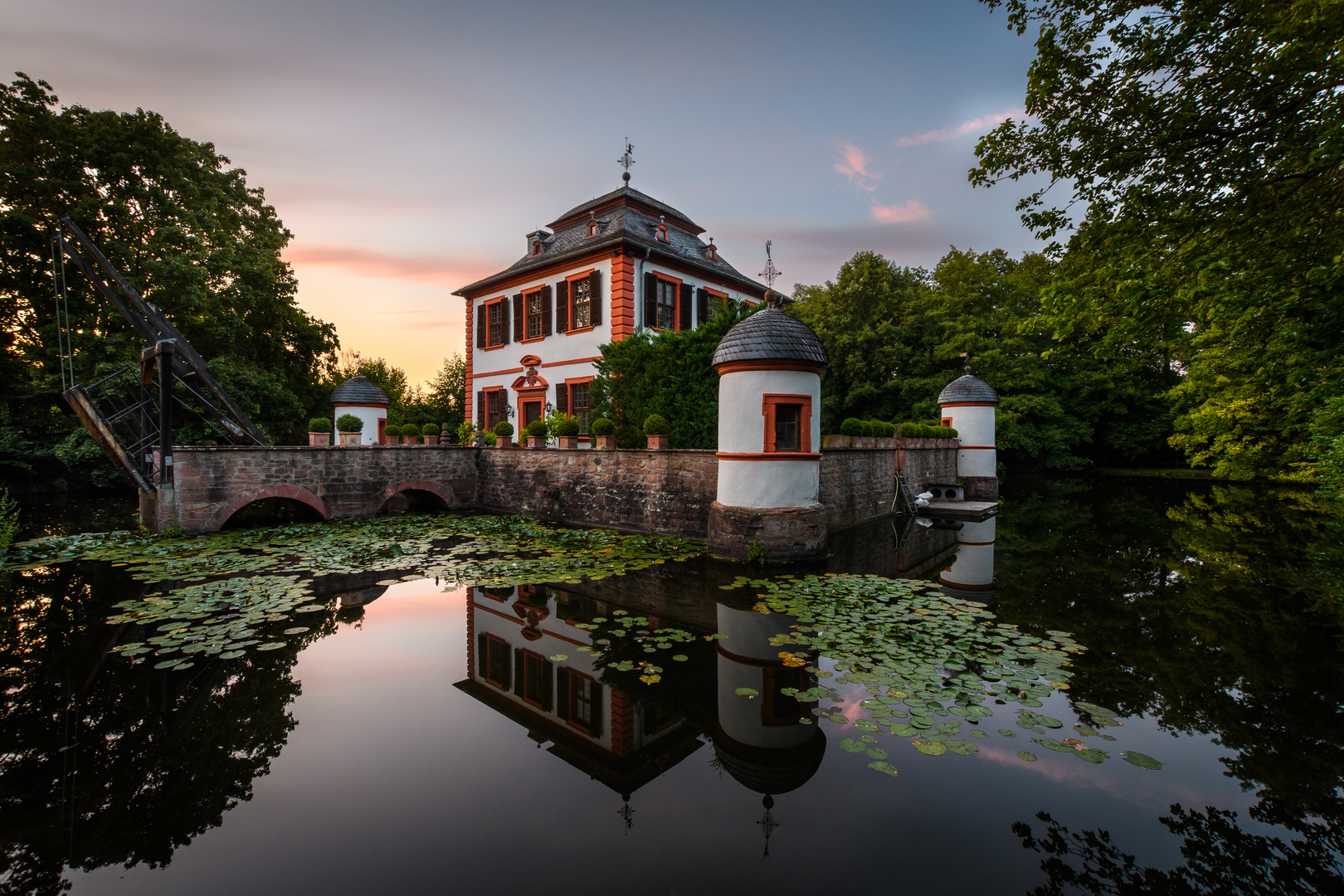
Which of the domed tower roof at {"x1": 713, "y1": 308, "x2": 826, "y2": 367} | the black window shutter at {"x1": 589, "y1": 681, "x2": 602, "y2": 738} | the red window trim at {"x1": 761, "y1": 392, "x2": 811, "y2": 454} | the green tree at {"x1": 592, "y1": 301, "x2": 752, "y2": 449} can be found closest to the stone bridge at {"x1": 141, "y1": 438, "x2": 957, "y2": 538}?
the green tree at {"x1": 592, "y1": 301, "x2": 752, "y2": 449}

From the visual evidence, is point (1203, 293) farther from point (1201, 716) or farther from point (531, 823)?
point (531, 823)

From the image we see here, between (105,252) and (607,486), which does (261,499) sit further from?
(105,252)

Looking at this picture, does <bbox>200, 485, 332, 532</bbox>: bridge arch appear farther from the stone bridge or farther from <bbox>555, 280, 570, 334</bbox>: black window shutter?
<bbox>555, 280, 570, 334</bbox>: black window shutter

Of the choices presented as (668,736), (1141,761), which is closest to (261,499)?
(668,736)

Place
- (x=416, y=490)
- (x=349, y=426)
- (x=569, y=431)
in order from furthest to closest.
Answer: (x=416, y=490) < (x=349, y=426) < (x=569, y=431)

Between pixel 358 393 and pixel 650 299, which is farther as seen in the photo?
pixel 358 393

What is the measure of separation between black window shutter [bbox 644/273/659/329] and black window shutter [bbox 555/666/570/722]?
14.6m

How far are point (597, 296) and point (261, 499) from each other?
11.1 metres

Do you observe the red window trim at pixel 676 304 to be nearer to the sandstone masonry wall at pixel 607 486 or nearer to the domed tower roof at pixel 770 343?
the sandstone masonry wall at pixel 607 486

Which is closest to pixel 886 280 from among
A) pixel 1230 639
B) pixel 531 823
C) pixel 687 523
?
pixel 687 523

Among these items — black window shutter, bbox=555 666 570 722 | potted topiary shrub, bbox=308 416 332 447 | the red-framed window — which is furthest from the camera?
potted topiary shrub, bbox=308 416 332 447

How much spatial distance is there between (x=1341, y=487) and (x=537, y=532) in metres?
20.3

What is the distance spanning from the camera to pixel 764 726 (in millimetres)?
4492

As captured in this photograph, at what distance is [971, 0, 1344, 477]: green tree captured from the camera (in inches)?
261
